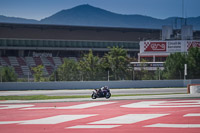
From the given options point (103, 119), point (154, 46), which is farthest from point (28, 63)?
point (103, 119)

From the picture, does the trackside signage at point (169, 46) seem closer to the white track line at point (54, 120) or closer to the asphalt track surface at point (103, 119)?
the asphalt track surface at point (103, 119)

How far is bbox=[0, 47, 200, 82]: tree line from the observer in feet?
140

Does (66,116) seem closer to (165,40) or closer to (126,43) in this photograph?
(165,40)

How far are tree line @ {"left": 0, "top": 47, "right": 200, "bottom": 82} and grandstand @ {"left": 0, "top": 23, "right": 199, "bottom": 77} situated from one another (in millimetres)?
17842

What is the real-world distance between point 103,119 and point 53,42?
205 ft

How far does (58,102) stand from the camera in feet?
88.7

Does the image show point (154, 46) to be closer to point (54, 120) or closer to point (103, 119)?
point (103, 119)

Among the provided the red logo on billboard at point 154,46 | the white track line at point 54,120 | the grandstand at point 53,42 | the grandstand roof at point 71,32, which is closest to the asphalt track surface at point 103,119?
the white track line at point 54,120

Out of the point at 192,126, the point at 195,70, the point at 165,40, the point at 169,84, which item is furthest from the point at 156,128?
the point at 165,40

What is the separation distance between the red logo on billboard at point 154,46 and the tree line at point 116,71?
1702 cm

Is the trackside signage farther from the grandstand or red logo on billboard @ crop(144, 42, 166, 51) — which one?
the grandstand

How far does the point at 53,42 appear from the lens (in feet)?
260

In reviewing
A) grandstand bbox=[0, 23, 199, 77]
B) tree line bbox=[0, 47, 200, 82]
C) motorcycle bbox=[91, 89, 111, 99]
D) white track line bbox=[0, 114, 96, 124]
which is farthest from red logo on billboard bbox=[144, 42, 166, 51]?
white track line bbox=[0, 114, 96, 124]

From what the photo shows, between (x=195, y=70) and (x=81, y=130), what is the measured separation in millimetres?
35154
